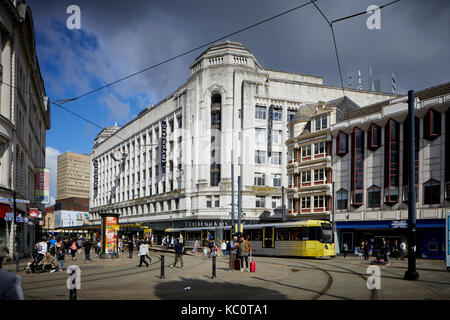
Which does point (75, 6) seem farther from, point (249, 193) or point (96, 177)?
point (96, 177)

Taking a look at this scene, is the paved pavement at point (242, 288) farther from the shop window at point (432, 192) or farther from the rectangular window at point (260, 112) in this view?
the rectangular window at point (260, 112)

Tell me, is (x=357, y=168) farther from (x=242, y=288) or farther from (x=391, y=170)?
(x=242, y=288)

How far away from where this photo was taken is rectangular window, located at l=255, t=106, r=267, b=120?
6000 cm

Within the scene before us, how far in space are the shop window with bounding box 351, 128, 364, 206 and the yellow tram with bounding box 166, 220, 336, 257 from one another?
894cm

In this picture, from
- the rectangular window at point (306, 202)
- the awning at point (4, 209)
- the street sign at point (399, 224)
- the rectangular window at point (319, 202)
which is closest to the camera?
the awning at point (4, 209)

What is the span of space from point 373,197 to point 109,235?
80.4ft

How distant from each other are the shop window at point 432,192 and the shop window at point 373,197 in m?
4.63

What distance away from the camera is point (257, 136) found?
59.6 m

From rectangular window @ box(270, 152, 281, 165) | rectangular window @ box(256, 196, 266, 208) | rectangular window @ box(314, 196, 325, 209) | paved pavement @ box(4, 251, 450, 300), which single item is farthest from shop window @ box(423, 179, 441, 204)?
rectangular window @ box(270, 152, 281, 165)

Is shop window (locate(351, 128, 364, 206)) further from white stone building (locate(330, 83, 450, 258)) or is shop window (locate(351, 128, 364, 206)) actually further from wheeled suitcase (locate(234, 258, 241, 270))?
wheeled suitcase (locate(234, 258, 241, 270))

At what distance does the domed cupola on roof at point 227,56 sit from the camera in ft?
200

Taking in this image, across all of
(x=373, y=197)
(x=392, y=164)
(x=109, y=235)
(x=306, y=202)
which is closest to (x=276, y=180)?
(x=306, y=202)

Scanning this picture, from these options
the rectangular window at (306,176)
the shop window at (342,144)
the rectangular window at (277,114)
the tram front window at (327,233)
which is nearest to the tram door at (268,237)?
the tram front window at (327,233)
